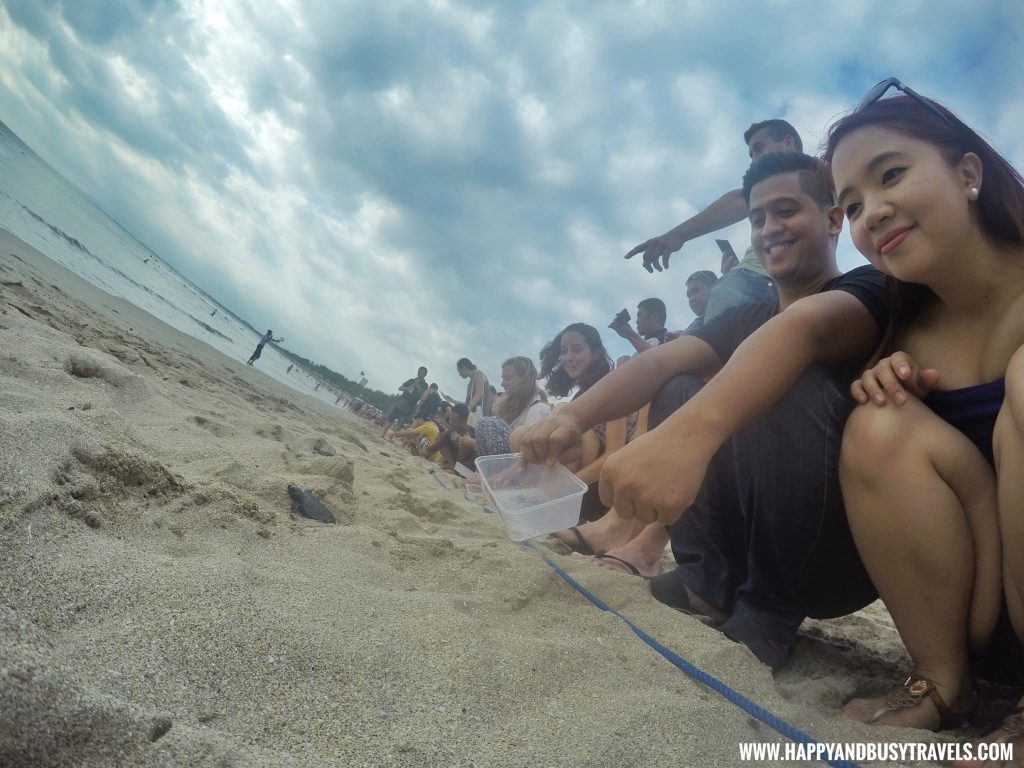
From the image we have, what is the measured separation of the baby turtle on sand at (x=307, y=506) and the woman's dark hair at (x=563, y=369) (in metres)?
2.56

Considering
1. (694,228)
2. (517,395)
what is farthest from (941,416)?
(517,395)

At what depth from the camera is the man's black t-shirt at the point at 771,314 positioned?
1.32 metres

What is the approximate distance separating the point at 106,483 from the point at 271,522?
365mm

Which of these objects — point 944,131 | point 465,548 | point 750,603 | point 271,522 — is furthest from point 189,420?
point 944,131

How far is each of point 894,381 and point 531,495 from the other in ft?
3.20

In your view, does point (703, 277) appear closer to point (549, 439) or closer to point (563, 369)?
point (563, 369)

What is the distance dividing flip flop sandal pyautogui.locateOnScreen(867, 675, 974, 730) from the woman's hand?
1.82 ft

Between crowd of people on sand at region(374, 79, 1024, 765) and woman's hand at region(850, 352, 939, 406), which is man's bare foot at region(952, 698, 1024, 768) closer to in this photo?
crowd of people on sand at region(374, 79, 1024, 765)

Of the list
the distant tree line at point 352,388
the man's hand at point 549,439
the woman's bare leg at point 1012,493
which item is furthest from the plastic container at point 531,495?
the distant tree line at point 352,388

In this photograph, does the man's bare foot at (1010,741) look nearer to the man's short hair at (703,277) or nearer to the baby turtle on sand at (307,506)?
the baby turtle on sand at (307,506)

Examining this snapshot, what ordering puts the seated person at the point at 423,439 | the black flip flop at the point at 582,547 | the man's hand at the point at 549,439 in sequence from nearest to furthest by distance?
the man's hand at the point at 549,439, the black flip flop at the point at 582,547, the seated person at the point at 423,439

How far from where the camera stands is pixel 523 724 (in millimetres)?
782

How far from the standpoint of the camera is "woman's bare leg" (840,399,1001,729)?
0.97 meters

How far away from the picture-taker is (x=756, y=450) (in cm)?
130
